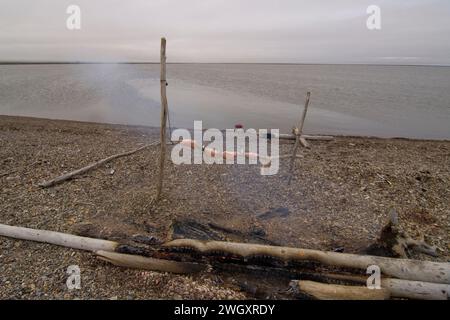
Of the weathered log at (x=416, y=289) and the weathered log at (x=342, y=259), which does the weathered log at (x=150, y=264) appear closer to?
the weathered log at (x=342, y=259)

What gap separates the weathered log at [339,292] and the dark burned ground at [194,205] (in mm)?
1198

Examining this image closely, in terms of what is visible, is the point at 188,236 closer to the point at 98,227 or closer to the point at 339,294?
the point at 98,227

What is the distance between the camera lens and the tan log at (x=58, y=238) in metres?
5.44

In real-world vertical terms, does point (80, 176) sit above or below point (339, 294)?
above

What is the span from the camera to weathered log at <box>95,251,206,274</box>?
16.3 ft

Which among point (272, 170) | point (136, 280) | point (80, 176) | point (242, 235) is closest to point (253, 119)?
point (272, 170)

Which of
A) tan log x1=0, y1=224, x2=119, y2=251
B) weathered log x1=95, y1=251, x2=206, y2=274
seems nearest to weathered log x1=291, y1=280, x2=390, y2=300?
weathered log x1=95, y1=251, x2=206, y2=274

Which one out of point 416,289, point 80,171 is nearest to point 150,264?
point 416,289

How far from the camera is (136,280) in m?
4.86

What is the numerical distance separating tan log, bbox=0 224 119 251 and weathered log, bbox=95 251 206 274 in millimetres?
249

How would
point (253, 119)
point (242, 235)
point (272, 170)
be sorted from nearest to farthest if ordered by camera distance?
1. point (242, 235)
2. point (272, 170)
3. point (253, 119)

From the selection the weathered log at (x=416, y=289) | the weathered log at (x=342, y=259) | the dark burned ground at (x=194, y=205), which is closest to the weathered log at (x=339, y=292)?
the weathered log at (x=416, y=289)

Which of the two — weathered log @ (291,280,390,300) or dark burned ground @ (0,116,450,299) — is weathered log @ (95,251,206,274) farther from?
weathered log @ (291,280,390,300)
